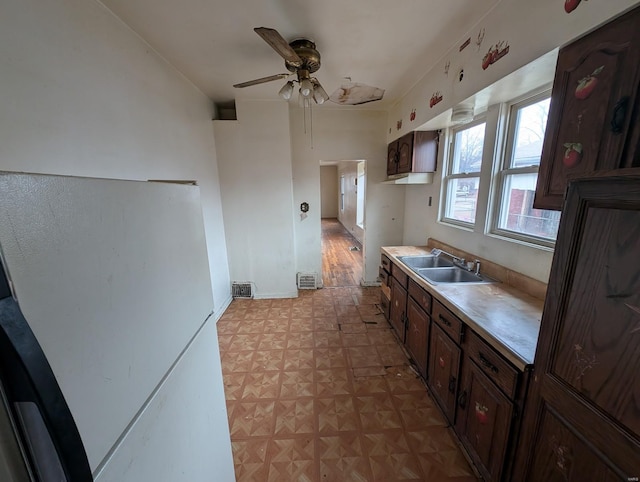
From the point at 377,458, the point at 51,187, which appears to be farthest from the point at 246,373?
the point at 51,187

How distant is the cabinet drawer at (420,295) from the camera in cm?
187

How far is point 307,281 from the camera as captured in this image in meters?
3.90

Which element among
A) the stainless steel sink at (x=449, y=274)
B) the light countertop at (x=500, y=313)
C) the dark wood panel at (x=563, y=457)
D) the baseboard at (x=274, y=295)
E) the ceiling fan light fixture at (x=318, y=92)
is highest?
the ceiling fan light fixture at (x=318, y=92)

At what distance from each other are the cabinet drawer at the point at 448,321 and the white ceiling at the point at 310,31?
1.90 m

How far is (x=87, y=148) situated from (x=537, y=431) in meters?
2.47

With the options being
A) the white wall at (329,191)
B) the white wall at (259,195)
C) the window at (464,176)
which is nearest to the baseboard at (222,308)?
the white wall at (259,195)

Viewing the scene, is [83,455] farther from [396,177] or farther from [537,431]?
[396,177]

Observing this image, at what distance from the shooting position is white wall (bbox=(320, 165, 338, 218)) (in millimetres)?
10463

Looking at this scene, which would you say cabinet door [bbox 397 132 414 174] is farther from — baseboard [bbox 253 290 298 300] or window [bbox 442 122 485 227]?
baseboard [bbox 253 290 298 300]

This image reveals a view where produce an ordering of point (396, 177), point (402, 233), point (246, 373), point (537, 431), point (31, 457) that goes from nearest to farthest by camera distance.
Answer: point (31, 457), point (537, 431), point (246, 373), point (396, 177), point (402, 233)

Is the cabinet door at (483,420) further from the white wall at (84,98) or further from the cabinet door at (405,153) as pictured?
the cabinet door at (405,153)

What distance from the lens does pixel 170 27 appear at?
171 cm

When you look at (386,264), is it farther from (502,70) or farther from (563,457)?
(563,457)

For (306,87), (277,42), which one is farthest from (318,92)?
(277,42)
